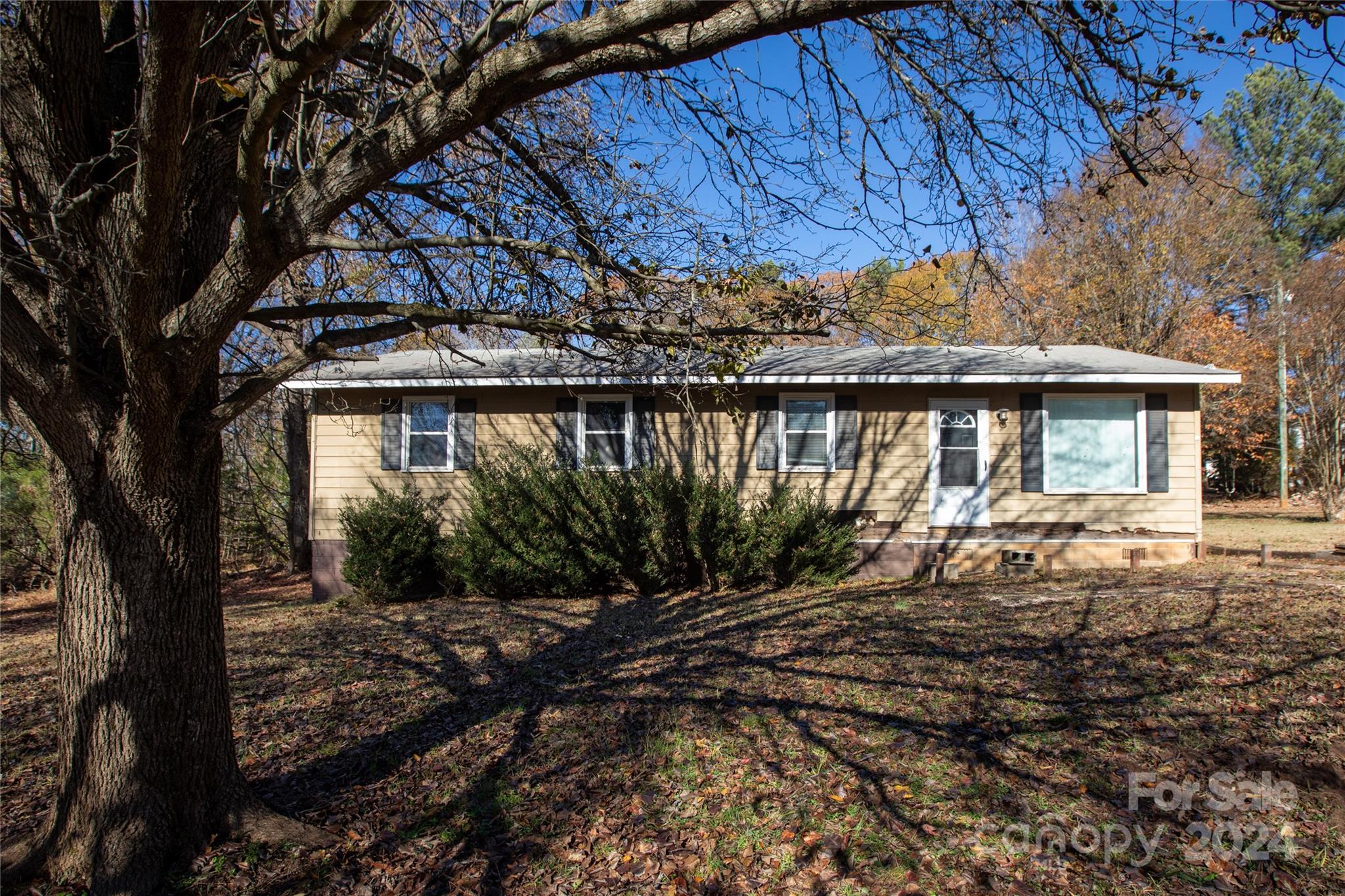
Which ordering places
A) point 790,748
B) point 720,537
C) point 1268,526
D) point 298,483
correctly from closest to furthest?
point 790,748, point 720,537, point 298,483, point 1268,526

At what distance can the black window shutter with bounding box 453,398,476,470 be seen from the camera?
12.0 metres

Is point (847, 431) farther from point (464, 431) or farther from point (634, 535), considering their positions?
point (464, 431)

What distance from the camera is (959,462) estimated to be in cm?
1175

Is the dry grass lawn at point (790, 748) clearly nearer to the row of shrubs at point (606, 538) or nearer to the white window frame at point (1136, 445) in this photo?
the row of shrubs at point (606, 538)

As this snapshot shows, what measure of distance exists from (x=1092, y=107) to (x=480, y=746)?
17.5 feet

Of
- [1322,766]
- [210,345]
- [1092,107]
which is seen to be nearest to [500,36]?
[210,345]

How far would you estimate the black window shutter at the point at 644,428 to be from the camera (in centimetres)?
1184

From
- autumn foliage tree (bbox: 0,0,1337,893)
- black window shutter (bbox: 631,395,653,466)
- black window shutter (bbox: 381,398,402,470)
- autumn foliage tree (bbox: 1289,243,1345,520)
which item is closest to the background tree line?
autumn foliage tree (bbox: 1289,243,1345,520)

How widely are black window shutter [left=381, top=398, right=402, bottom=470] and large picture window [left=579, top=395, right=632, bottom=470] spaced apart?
2.93 metres

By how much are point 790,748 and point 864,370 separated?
289 inches

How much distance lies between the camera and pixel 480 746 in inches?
193

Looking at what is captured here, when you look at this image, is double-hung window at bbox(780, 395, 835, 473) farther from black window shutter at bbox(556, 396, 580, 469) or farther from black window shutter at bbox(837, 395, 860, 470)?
black window shutter at bbox(556, 396, 580, 469)

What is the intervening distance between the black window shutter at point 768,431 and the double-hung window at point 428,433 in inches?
192

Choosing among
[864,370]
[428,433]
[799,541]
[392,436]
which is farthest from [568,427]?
[864,370]
